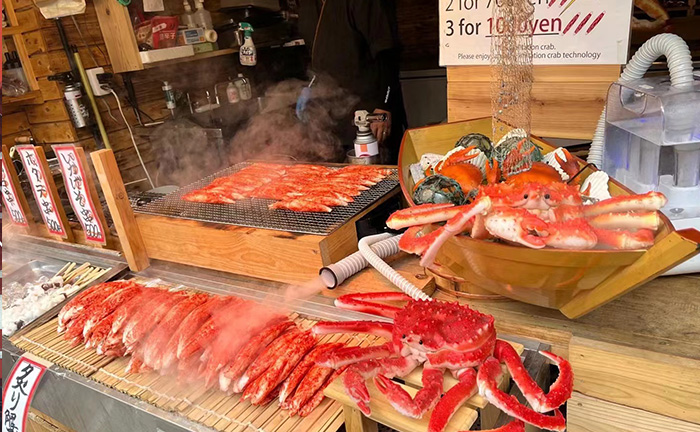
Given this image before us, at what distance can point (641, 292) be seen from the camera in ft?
4.56

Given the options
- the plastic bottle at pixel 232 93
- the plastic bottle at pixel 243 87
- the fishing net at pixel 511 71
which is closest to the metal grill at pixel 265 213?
the fishing net at pixel 511 71

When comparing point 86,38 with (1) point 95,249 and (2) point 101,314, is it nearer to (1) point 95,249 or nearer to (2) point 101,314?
(1) point 95,249

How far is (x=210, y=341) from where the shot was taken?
1520 mm

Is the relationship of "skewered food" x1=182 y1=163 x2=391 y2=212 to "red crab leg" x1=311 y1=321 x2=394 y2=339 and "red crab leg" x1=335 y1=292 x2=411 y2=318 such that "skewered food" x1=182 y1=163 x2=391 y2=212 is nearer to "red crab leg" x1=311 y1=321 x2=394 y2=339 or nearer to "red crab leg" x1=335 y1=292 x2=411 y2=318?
"red crab leg" x1=335 y1=292 x2=411 y2=318

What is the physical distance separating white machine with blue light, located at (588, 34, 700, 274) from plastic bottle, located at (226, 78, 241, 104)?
4.00 m

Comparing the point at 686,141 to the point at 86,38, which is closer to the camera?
→ the point at 686,141

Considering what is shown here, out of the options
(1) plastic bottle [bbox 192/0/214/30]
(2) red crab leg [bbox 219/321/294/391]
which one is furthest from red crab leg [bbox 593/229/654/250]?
(1) plastic bottle [bbox 192/0/214/30]

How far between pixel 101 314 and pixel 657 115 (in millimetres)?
2003

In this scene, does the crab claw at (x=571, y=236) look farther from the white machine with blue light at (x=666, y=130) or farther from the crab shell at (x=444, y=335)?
the white machine with blue light at (x=666, y=130)

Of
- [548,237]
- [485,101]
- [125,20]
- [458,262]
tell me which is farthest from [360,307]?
[125,20]

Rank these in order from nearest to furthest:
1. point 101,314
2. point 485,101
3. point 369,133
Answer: point 101,314 < point 485,101 < point 369,133

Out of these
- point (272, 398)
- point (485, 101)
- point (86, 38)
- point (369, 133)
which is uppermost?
point (86, 38)

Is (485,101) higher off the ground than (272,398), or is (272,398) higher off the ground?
(485,101)

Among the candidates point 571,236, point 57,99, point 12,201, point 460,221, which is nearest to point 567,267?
point 571,236
